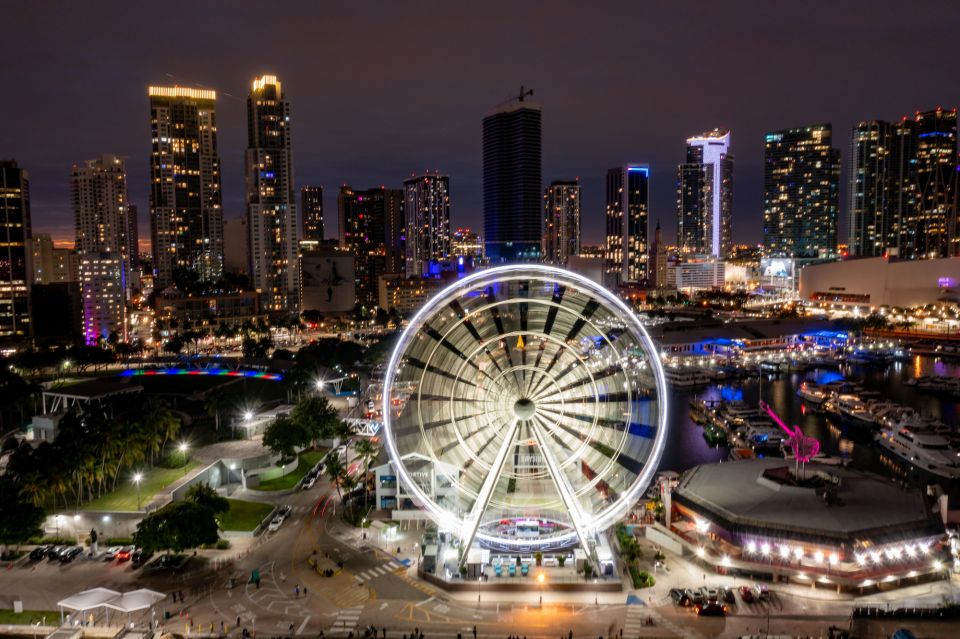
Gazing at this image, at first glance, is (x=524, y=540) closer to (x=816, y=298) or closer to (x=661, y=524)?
(x=661, y=524)

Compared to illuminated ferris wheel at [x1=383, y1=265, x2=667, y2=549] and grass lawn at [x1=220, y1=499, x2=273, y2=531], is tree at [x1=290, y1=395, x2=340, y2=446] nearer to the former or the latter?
grass lawn at [x1=220, y1=499, x2=273, y2=531]

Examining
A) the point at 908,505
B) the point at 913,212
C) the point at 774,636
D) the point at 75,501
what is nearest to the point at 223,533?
the point at 75,501

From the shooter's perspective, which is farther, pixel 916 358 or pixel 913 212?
pixel 913 212

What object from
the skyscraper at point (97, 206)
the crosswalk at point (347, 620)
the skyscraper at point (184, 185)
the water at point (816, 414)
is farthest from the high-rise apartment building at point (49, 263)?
the crosswalk at point (347, 620)

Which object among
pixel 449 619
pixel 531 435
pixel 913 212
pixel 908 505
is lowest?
pixel 449 619

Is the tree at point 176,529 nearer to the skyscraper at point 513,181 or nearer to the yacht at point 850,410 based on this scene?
the yacht at point 850,410

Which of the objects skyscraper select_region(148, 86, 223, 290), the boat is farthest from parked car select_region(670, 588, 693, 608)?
skyscraper select_region(148, 86, 223, 290)
